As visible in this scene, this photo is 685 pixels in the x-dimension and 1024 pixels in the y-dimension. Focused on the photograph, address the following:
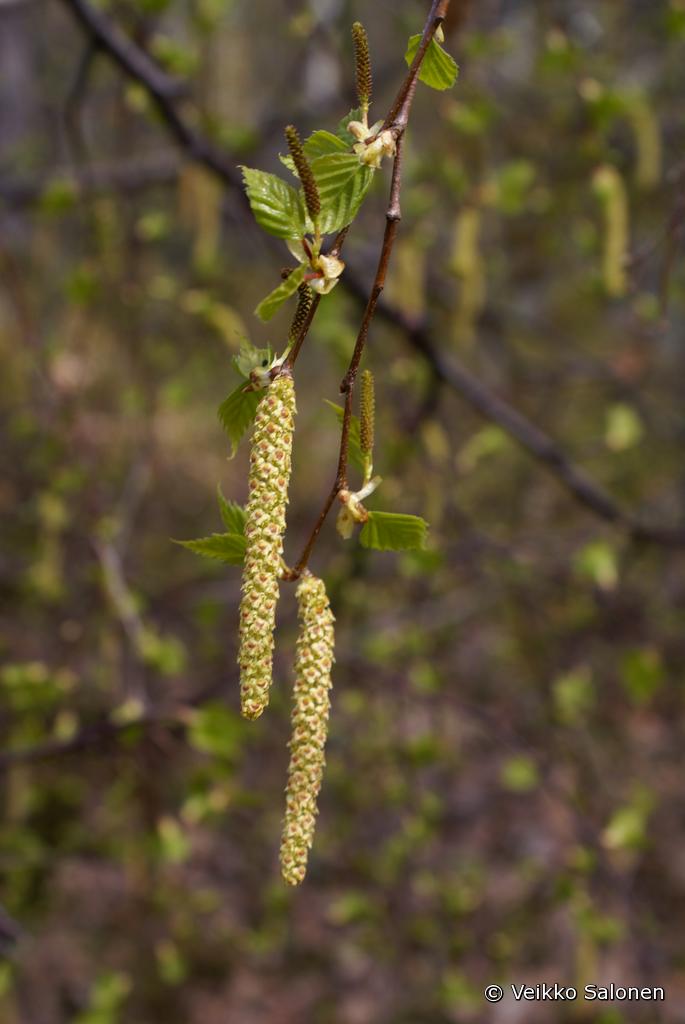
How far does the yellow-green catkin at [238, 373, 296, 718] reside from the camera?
2.53ft

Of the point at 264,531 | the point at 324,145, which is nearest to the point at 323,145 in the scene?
the point at 324,145

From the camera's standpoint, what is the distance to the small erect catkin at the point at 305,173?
640 millimetres

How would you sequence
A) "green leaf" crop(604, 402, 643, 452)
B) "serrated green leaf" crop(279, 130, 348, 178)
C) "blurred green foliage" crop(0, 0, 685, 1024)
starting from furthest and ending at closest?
"green leaf" crop(604, 402, 643, 452) → "blurred green foliage" crop(0, 0, 685, 1024) → "serrated green leaf" crop(279, 130, 348, 178)

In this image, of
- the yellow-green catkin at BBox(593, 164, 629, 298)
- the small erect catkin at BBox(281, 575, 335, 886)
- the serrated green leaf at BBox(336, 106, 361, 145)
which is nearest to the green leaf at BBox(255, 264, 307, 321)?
the serrated green leaf at BBox(336, 106, 361, 145)

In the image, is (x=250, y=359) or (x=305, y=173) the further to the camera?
(x=250, y=359)

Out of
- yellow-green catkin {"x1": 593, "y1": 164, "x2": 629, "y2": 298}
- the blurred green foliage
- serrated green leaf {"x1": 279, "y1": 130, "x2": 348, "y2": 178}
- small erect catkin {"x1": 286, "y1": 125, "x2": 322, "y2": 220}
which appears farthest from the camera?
the blurred green foliage

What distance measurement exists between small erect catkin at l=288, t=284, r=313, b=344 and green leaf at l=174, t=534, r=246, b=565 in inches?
7.4

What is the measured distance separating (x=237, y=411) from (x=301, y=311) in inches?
5.5

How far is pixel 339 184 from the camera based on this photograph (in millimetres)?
750

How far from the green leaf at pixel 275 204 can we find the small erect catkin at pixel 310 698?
311 mm

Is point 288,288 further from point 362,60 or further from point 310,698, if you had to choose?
point 310,698

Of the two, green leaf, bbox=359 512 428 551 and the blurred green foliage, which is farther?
the blurred green foliage

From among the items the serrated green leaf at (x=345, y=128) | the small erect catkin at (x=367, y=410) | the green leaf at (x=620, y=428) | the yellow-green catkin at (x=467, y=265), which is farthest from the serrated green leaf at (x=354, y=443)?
the green leaf at (x=620, y=428)

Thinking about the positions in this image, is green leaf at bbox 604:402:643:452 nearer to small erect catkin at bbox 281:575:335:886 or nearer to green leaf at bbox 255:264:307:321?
small erect catkin at bbox 281:575:335:886
